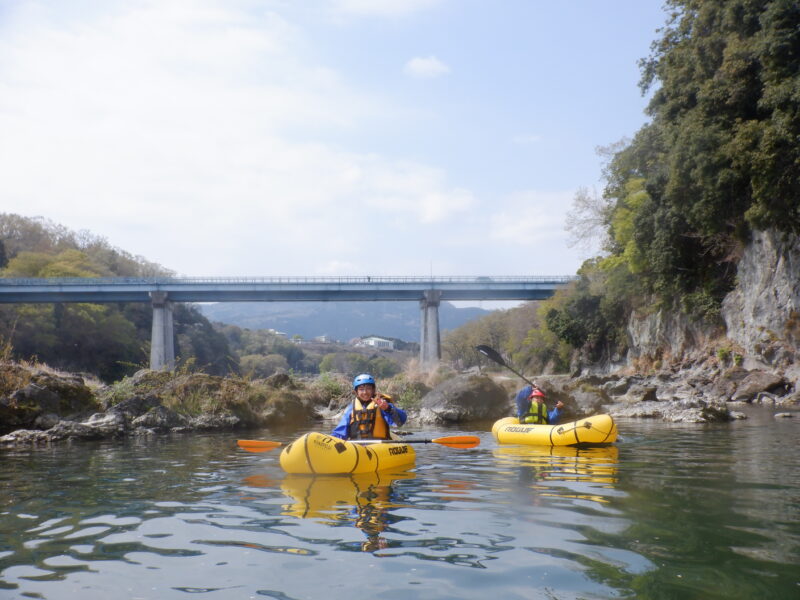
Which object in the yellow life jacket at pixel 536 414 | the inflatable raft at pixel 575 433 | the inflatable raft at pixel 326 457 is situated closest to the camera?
the inflatable raft at pixel 326 457

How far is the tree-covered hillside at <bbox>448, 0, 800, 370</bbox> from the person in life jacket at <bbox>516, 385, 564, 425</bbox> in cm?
1341

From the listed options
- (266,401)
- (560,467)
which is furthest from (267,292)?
(560,467)

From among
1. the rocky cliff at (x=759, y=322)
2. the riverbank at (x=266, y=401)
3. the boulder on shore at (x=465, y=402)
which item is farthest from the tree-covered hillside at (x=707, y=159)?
the boulder on shore at (x=465, y=402)

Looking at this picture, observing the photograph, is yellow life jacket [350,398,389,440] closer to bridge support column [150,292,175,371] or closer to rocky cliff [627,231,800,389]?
rocky cliff [627,231,800,389]

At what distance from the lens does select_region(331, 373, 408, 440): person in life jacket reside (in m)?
9.40

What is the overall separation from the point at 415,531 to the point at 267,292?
51244mm

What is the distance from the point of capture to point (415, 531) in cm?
500

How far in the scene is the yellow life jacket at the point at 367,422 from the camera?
941 cm

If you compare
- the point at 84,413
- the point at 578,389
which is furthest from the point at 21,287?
the point at 578,389

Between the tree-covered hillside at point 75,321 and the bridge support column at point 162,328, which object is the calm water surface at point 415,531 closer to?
the tree-covered hillside at point 75,321

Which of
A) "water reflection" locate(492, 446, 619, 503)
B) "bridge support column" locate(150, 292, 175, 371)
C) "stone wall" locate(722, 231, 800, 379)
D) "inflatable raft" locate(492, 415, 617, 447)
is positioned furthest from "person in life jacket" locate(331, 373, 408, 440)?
"bridge support column" locate(150, 292, 175, 371)

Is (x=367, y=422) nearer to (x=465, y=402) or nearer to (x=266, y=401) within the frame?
(x=465, y=402)

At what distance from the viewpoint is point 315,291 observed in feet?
181

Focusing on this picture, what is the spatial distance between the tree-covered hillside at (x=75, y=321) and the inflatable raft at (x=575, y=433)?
31.4 metres
